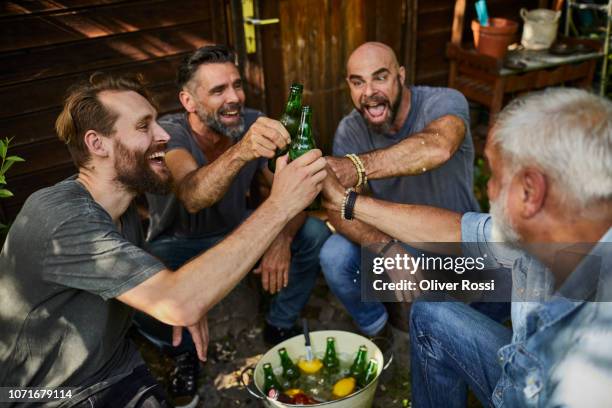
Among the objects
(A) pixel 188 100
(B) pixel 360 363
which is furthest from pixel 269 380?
(A) pixel 188 100

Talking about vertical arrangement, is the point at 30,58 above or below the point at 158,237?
above

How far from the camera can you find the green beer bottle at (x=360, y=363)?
3.07m

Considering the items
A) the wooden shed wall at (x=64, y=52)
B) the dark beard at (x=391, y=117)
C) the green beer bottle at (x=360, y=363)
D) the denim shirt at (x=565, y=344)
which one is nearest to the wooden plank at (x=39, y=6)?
the wooden shed wall at (x=64, y=52)

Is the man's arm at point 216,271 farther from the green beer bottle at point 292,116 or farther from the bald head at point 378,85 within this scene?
the bald head at point 378,85

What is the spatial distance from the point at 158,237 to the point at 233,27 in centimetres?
185

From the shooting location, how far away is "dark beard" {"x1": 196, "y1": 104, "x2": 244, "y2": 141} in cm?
371

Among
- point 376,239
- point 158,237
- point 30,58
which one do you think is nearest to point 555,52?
point 376,239

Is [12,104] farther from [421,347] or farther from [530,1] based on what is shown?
[530,1]

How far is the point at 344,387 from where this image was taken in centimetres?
299

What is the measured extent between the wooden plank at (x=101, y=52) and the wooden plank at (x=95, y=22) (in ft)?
0.16

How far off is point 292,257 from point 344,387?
0.96 meters

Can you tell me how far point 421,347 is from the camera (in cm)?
260

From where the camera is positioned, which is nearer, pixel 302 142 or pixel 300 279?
pixel 302 142

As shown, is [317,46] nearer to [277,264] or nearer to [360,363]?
[277,264]
